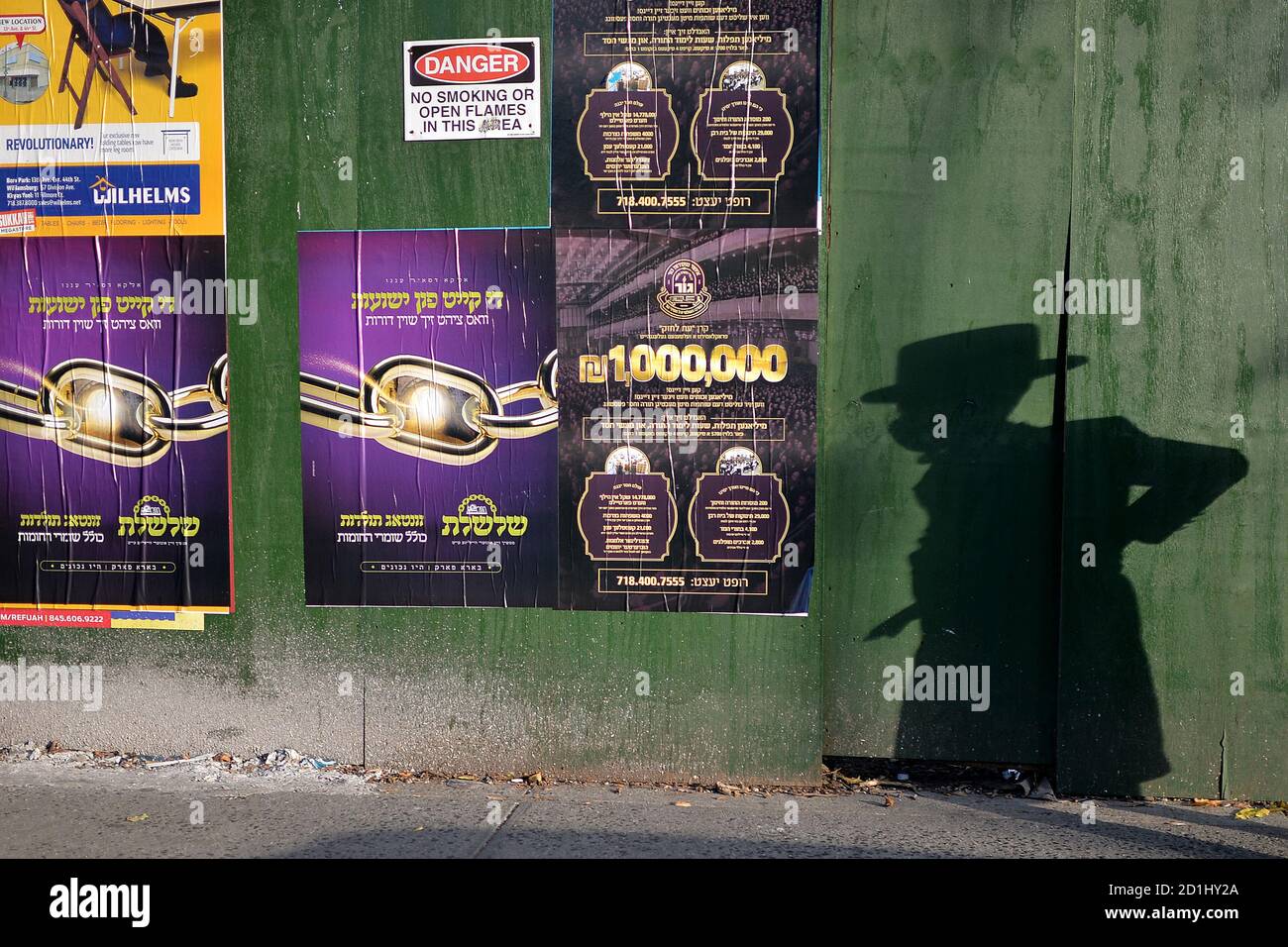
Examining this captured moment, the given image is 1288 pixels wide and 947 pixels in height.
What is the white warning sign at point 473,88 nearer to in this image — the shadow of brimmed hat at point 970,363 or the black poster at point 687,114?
the black poster at point 687,114

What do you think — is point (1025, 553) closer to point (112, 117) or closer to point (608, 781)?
point (608, 781)

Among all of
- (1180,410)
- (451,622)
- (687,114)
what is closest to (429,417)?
(451,622)

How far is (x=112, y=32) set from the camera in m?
5.27

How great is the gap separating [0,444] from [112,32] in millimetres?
2082

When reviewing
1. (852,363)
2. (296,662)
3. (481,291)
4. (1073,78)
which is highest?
(1073,78)

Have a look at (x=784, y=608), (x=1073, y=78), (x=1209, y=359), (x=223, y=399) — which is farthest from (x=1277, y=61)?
(x=223, y=399)

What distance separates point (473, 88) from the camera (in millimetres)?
5074

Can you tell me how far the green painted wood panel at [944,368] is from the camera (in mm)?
4945

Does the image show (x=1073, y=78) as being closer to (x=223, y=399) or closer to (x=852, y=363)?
(x=852, y=363)

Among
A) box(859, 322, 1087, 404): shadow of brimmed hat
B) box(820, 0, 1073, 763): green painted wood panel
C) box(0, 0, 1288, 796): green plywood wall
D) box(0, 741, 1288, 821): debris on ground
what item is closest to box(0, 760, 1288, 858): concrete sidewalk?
box(0, 741, 1288, 821): debris on ground

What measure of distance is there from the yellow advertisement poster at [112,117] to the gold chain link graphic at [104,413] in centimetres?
71

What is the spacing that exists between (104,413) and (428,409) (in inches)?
64.2

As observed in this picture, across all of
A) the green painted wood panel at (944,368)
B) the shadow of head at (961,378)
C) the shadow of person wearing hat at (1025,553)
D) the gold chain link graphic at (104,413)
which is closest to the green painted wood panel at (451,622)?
the gold chain link graphic at (104,413)

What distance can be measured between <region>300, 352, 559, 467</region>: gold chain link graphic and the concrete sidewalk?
1626mm
